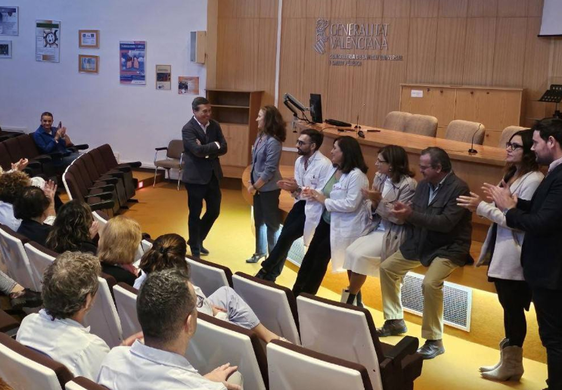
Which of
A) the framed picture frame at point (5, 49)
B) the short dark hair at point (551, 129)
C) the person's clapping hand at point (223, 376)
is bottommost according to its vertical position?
the person's clapping hand at point (223, 376)

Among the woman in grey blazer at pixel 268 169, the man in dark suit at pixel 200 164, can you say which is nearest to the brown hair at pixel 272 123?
the woman in grey blazer at pixel 268 169

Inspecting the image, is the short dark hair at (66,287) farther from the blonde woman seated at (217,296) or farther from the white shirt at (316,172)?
the white shirt at (316,172)

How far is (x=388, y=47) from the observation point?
10039 mm

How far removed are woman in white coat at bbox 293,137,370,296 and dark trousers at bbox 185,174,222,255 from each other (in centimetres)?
156

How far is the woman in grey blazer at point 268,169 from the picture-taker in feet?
20.5

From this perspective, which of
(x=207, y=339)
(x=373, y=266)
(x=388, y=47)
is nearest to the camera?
(x=207, y=339)

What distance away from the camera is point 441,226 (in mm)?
4547

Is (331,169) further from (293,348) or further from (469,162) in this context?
(293,348)

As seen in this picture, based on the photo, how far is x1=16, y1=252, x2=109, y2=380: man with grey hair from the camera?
8.86 feet

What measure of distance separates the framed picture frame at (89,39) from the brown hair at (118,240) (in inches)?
321

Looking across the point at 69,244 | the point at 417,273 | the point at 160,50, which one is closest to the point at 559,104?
the point at 417,273

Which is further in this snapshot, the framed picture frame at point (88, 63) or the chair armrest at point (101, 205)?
the framed picture frame at point (88, 63)

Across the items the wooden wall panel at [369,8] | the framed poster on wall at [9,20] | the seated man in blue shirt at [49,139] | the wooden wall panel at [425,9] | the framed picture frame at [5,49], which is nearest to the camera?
the seated man in blue shirt at [49,139]

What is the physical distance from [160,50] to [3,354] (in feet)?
29.4
